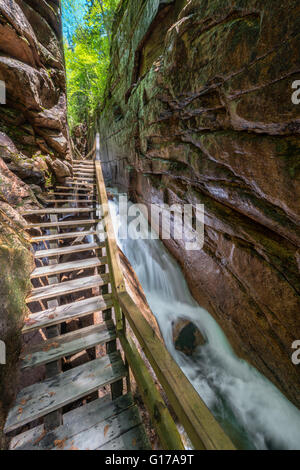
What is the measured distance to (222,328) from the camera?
152 inches

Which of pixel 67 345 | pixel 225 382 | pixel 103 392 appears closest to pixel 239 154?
pixel 67 345

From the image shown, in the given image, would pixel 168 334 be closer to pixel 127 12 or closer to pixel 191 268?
pixel 191 268

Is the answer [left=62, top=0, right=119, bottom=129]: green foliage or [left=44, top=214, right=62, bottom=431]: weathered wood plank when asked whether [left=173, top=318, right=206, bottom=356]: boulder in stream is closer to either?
[left=44, top=214, right=62, bottom=431]: weathered wood plank

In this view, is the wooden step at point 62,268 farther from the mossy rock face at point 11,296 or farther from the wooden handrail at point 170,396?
the wooden handrail at point 170,396

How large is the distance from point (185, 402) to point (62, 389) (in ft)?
4.82

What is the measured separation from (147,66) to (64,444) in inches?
349

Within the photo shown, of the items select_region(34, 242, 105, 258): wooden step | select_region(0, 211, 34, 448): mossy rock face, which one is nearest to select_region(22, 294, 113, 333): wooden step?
select_region(0, 211, 34, 448): mossy rock face

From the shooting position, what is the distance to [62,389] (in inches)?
69.4

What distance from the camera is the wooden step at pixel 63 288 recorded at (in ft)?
7.91

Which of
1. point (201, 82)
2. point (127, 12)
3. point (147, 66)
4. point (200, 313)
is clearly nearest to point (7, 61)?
point (147, 66)

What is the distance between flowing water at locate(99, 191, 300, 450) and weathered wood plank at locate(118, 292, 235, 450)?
8.42 ft

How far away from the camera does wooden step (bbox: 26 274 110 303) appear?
2410mm

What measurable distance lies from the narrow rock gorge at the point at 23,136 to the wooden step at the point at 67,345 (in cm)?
16

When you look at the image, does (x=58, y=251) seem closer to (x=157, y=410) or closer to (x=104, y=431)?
(x=104, y=431)
